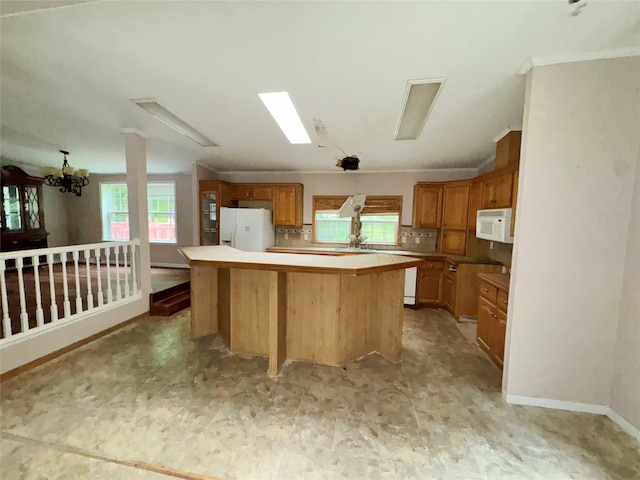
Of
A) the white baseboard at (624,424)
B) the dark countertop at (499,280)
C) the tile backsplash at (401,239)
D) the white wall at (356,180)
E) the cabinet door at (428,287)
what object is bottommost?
the white baseboard at (624,424)

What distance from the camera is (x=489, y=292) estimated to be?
268 centimetres

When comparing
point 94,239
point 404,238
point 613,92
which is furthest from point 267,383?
point 94,239

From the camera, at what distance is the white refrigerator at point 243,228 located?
194 inches

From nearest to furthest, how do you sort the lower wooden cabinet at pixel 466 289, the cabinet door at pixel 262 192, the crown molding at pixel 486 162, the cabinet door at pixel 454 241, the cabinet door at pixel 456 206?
the lower wooden cabinet at pixel 466 289
the crown molding at pixel 486 162
the cabinet door at pixel 456 206
the cabinet door at pixel 454 241
the cabinet door at pixel 262 192

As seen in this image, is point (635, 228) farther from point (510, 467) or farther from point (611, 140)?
point (510, 467)

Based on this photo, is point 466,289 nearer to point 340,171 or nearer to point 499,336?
point 499,336

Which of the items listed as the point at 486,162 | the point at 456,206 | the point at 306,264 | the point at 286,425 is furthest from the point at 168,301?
the point at 486,162

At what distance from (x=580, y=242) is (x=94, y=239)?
900 centimetres

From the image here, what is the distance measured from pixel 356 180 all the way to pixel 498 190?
2601 millimetres

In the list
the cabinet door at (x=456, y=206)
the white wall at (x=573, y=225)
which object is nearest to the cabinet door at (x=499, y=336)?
the white wall at (x=573, y=225)

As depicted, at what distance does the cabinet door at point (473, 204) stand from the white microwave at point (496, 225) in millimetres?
423

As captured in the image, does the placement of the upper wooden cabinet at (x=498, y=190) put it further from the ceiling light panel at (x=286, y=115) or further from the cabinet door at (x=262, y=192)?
the cabinet door at (x=262, y=192)

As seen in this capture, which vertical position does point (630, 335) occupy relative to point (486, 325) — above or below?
above

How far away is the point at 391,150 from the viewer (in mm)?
3977
